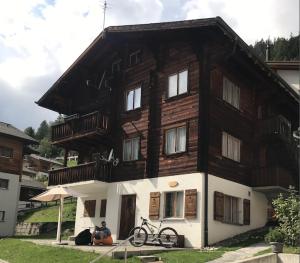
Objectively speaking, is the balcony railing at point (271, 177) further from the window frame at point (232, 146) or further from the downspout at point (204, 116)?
the downspout at point (204, 116)

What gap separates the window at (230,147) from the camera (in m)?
24.3

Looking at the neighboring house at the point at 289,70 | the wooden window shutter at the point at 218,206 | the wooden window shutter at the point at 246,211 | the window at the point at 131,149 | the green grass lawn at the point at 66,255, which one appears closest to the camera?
the green grass lawn at the point at 66,255

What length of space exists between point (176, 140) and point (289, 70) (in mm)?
11848

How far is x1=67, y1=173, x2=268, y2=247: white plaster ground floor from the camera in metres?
21.9

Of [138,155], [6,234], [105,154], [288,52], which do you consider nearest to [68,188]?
[105,154]

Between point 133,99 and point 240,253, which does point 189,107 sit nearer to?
point 133,99

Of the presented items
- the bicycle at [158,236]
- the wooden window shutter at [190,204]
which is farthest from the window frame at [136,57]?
the bicycle at [158,236]

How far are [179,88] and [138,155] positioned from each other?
416 centimetres

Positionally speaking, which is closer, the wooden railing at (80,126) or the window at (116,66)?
the wooden railing at (80,126)

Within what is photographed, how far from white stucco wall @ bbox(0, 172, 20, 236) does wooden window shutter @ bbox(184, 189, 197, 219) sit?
20.6 meters

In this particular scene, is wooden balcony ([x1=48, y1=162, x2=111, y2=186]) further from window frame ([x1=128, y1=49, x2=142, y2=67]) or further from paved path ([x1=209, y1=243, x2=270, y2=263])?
paved path ([x1=209, y1=243, x2=270, y2=263])

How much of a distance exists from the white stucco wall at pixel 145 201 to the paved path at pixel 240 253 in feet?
7.94

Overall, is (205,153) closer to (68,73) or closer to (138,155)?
(138,155)

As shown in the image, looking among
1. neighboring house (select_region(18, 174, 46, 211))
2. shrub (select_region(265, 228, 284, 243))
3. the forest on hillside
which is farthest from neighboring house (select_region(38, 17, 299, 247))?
the forest on hillside
